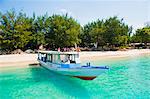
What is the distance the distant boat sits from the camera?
662 inches

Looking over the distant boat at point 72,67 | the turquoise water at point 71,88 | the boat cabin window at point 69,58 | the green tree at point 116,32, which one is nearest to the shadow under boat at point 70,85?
the turquoise water at point 71,88

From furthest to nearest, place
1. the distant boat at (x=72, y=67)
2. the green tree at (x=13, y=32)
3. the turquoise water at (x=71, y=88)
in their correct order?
the green tree at (x=13, y=32) < the distant boat at (x=72, y=67) < the turquoise water at (x=71, y=88)

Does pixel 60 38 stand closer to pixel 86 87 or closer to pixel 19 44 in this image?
pixel 19 44

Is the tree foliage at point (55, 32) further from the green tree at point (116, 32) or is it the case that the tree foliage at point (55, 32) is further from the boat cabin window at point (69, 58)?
the boat cabin window at point (69, 58)

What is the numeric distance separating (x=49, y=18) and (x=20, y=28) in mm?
9372

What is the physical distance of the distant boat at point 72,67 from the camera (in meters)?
16.8

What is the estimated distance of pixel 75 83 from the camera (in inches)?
718

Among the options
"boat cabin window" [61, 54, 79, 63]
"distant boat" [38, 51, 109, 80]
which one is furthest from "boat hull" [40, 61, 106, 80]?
"boat cabin window" [61, 54, 79, 63]

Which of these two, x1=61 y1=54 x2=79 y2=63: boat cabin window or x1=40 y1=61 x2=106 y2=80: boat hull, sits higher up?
x1=61 y1=54 x2=79 y2=63: boat cabin window

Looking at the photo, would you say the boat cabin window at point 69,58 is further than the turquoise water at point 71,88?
Yes

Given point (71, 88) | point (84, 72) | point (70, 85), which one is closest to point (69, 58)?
point (70, 85)

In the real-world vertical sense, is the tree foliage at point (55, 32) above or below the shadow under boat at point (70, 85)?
above

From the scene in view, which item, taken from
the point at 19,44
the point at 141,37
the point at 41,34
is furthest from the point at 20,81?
the point at 141,37

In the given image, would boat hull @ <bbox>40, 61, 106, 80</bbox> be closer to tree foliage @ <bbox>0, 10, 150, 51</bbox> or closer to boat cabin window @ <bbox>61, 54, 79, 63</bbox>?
boat cabin window @ <bbox>61, 54, 79, 63</bbox>
